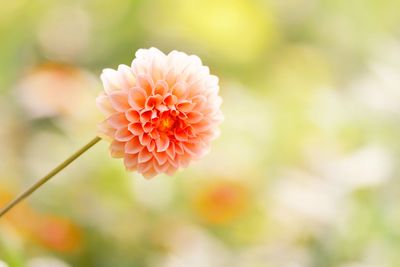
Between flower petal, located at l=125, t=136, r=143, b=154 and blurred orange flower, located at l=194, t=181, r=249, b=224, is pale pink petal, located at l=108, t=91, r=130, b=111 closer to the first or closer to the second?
flower petal, located at l=125, t=136, r=143, b=154

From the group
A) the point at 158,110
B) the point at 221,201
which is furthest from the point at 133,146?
the point at 221,201

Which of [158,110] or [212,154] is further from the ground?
[212,154]

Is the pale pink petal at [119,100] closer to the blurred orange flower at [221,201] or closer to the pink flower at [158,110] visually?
the pink flower at [158,110]

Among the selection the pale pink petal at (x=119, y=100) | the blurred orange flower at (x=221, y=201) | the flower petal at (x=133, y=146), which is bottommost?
the flower petal at (x=133, y=146)

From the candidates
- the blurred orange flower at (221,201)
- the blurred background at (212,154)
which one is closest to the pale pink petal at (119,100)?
the blurred background at (212,154)

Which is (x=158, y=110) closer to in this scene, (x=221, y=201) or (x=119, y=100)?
(x=119, y=100)

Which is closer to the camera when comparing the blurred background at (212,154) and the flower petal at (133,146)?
the flower petal at (133,146)

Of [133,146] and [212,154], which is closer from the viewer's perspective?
[133,146]

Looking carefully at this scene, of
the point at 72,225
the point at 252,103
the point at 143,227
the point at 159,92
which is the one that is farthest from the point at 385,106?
the point at 159,92
